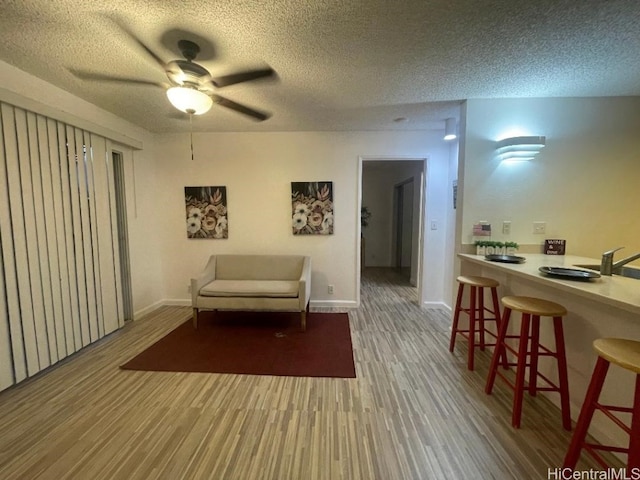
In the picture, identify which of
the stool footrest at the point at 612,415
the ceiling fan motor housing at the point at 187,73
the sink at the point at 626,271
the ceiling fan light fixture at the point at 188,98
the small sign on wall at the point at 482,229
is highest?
the ceiling fan motor housing at the point at 187,73

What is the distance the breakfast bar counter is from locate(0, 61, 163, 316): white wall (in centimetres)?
392

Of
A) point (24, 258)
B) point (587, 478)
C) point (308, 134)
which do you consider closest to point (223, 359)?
point (24, 258)

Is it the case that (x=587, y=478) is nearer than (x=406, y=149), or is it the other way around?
(x=587, y=478)

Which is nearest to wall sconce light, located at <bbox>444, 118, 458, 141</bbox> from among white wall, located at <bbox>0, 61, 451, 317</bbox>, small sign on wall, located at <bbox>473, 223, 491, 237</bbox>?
white wall, located at <bbox>0, 61, 451, 317</bbox>

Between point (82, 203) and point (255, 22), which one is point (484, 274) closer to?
point (255, 22)

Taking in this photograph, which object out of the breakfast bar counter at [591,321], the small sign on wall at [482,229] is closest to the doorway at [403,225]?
the small sign on wall at [482,229]

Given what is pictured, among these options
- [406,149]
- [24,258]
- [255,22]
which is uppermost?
[255,22]

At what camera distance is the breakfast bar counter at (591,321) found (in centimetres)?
132

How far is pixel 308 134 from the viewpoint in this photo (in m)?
3.45

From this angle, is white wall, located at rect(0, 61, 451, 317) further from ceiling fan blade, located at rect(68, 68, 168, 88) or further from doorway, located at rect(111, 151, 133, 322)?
ceiling fan blade, located at rect(68, 68, 168, 88)

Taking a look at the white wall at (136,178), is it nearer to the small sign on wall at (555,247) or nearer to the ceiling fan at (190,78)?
the ceiling fan at (190,78)

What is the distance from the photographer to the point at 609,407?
1118 millimetres

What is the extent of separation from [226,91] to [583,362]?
340 centimetres

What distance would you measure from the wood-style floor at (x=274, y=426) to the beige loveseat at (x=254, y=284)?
0.88 m
